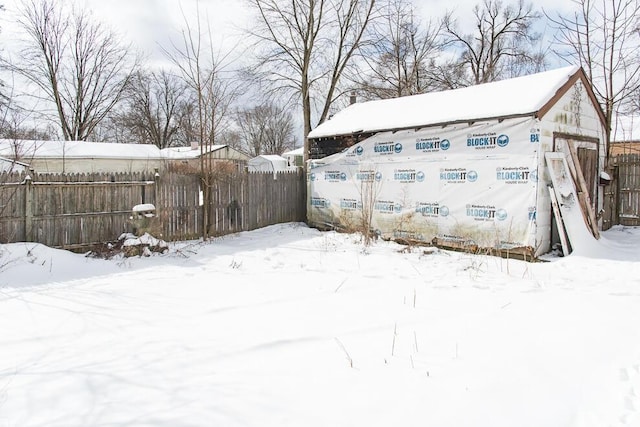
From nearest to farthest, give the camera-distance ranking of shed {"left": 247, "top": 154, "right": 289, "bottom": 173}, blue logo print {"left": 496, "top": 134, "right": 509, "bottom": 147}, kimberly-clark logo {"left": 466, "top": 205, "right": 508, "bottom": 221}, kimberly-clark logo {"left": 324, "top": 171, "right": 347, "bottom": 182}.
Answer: blue logo print {"left": 496, "top": 134, "right": 509, "bottom": 147}, kimberly-clark logo {"left": 466, "top": 205, "right": 508, "bottom": 221}, kimberly-clark logo {"left": 324, "top": 171, "right": 347, "bottom": 182}, shed {"left": 247, "top": 154, "right": 289, "bottom": 173}

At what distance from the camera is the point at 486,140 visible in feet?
26.7

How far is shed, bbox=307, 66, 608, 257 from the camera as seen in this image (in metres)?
7.60

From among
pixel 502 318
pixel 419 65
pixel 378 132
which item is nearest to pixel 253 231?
pixel 378 132

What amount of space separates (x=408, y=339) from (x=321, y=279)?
2446mm

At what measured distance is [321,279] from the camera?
602 cm

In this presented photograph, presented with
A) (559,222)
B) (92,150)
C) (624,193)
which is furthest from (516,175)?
(92,150)

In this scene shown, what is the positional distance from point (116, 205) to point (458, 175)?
7.18m

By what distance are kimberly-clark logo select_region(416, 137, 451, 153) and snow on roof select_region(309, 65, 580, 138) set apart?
1.21ft

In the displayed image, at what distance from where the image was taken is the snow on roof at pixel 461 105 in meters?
7.87

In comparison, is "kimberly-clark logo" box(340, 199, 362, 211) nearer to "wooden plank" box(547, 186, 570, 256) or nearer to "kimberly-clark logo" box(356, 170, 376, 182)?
"kimberly-clark logo" box(356, 170, 376, 182)

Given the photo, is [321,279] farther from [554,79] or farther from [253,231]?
[554,79]

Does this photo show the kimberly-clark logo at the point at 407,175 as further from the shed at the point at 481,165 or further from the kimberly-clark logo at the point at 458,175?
the kimberly-clark logo at the point at 458,175

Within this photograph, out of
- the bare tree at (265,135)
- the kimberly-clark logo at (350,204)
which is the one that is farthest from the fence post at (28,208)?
the bare tree at (265,135)

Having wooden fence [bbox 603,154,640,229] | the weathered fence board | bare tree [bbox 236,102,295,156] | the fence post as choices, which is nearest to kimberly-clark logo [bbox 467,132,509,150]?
wooden fence [bbox 603,154,640,229]
